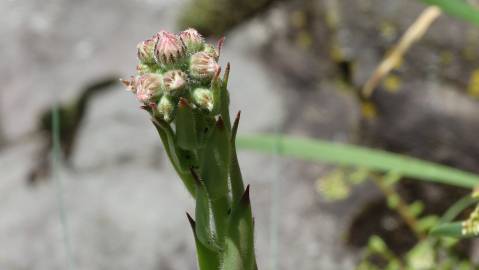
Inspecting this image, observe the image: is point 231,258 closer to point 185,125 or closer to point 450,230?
point 185,125

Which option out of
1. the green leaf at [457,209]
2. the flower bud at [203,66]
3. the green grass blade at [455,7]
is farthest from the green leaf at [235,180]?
the green leaf at [457,209]

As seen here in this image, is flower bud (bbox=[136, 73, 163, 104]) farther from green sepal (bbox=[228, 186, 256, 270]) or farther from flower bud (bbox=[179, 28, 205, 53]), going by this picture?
green sepal (bbox=[228, 186, 256, 270])

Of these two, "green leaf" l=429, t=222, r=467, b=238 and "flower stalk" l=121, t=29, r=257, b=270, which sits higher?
"flower stalk" l=121, t=29, r=257, b=270

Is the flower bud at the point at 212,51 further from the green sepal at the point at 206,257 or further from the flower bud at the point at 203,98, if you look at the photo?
the green sepal at the point at 206,257

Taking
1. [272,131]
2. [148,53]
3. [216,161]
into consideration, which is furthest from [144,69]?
[272,131]

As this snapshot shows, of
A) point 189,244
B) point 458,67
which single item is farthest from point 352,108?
point 189,244

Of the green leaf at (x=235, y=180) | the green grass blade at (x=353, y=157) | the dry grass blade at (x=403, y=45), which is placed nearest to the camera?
the green leaf at (x=235, y=180)

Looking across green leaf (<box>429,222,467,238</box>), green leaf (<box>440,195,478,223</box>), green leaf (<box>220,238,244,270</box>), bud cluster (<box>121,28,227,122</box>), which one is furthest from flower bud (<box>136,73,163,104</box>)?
green leaf (<box>440,195,478,223</box>)
